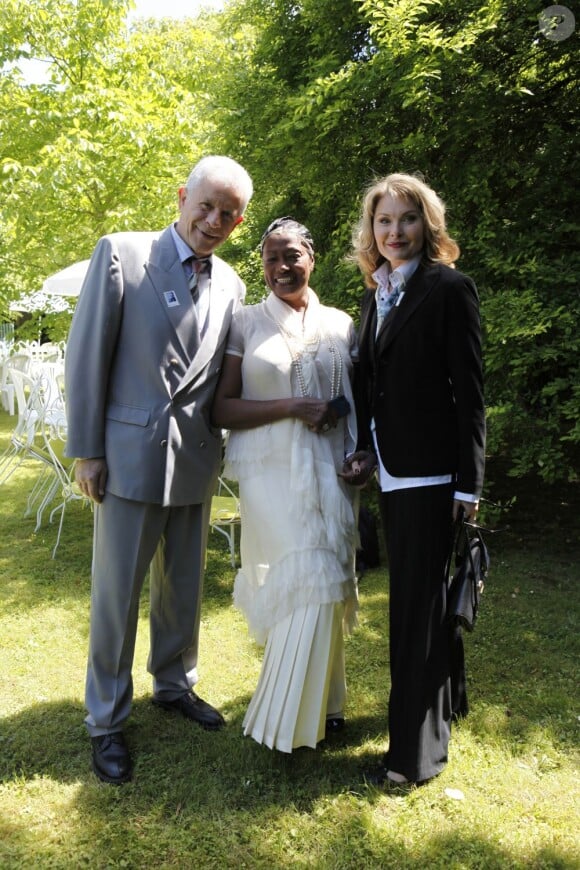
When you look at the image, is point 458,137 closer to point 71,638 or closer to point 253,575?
point 253,575

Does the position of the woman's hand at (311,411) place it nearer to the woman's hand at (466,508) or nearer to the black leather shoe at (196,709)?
the woman's hand at (466,508)

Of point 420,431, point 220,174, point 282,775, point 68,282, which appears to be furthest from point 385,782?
point 68,282

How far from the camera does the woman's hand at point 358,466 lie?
276cm

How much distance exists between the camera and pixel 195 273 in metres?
2.87

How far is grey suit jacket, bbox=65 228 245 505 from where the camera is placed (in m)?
2.67

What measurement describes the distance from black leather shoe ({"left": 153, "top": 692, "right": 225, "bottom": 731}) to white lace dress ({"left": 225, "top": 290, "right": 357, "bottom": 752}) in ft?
1.32

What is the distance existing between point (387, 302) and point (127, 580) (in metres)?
1.49

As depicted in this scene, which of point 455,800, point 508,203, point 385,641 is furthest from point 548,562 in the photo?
point 455,800

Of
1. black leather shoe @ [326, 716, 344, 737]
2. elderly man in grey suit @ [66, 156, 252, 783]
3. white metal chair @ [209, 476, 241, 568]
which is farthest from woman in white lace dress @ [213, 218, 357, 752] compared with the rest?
white metal chair @ [209, 476, 241, 568]

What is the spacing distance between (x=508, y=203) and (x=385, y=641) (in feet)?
11.0

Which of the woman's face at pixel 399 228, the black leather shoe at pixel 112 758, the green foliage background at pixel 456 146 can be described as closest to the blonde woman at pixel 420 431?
the woman's face at pixel 399 228

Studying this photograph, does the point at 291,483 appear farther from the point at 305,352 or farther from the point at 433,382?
the point at 433,382

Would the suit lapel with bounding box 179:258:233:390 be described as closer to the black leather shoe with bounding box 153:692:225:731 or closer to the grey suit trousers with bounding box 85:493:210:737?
the grey suit trousers with bounding box 85:493:210:737

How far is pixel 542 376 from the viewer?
17.0 ft
